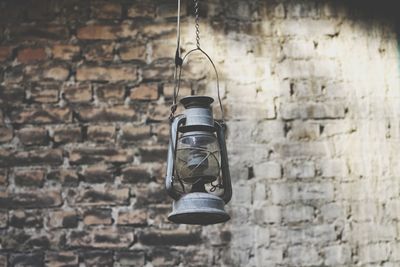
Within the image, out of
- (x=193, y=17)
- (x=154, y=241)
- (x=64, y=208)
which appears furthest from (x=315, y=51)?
(x=64, y=208)

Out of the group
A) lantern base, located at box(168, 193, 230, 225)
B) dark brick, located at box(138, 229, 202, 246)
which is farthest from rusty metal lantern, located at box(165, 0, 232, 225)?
dark brick, located at box(138, 229, 202, 246)

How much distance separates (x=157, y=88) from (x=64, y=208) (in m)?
0.59

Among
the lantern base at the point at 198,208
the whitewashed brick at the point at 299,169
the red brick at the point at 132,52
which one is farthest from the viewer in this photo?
the red brick at the point at 132,52

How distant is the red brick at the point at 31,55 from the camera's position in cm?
239

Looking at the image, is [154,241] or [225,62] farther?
[225,62]

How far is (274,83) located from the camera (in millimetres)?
2369

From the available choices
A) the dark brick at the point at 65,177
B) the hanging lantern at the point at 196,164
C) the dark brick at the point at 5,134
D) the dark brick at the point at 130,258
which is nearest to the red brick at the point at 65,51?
the dark brick at the point at 5,134

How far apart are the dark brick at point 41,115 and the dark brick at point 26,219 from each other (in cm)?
36

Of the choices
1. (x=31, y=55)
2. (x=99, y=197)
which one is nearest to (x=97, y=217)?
(x=99, y=197)

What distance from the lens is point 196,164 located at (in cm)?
158

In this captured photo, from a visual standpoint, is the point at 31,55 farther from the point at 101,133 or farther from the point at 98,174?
the point at 98,174

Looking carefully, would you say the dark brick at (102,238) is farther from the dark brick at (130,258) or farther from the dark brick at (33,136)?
the dark brick at (33,136)

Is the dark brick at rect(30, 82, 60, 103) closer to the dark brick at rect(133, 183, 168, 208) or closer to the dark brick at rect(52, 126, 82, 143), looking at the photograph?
the dark brick at rect(52, 126, 82, 143)

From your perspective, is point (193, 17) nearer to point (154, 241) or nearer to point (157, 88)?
point (157, 88)
